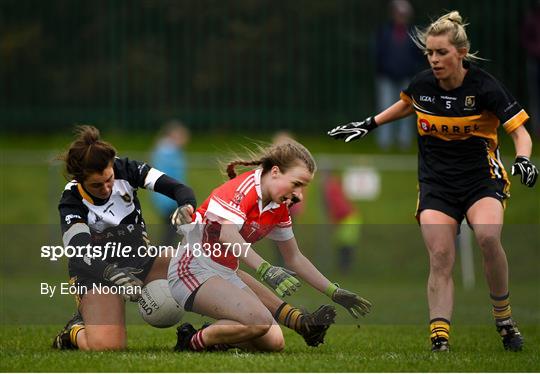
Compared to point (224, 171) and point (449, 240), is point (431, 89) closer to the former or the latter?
point (449, 240)

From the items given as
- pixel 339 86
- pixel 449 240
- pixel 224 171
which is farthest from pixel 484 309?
pixel 339 86

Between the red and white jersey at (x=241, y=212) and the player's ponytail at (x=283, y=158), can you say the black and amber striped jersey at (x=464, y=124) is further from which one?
the red and white jersey at (x=241, y=212)

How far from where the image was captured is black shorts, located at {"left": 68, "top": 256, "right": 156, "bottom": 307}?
24.3 feet

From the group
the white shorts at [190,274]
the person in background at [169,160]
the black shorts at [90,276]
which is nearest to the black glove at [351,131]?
the white shorts at [190,274]

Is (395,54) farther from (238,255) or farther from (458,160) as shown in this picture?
(238,255)

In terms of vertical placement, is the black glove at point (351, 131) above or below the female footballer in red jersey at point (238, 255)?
above

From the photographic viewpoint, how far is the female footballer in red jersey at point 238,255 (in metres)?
6.88

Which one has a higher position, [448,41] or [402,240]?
[448,41]

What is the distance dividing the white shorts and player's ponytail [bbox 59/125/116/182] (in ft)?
2.41

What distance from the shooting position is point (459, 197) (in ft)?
24.6

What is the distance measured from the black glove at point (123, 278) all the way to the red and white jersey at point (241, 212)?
0.49m

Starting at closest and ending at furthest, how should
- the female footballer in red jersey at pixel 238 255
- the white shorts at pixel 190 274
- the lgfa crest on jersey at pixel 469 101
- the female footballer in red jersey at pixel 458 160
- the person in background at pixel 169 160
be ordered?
the female footballer in red jersey at pixel 238 255
the white shorts at pixel 190 274
the female footballer in red jersey at pixel 458 160
the lgfa crest on jersey at pixel 469 101
the person in background at pixel 169 160

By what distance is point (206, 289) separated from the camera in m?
7.00

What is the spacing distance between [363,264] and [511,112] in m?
7.50
